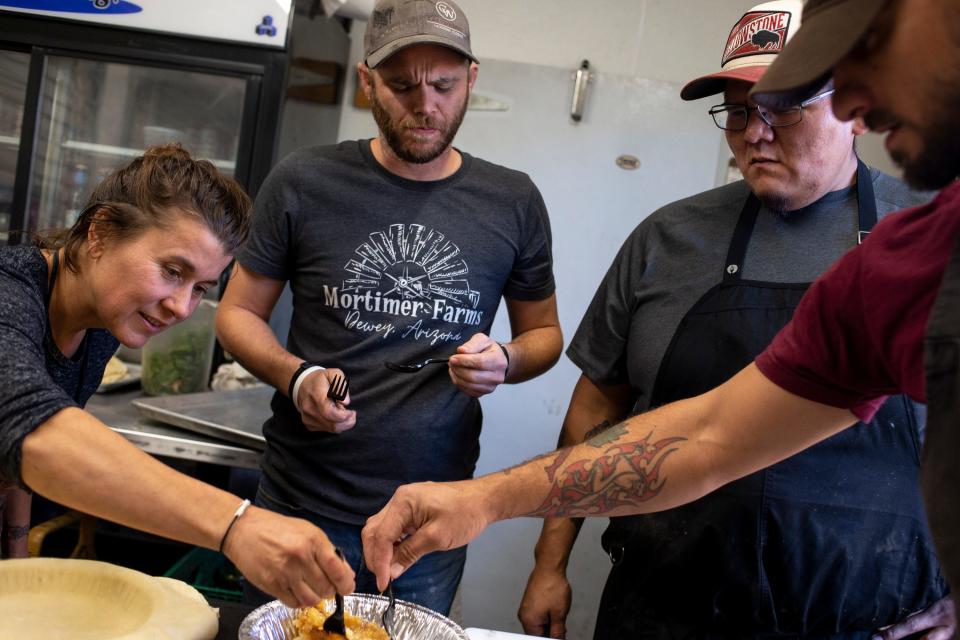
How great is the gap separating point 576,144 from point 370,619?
2.29 metres

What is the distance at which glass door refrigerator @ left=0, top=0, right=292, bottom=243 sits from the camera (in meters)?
2.96

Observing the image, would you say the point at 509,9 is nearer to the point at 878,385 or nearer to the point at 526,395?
the point at 526,395

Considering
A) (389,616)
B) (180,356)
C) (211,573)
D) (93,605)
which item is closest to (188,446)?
(211,573)

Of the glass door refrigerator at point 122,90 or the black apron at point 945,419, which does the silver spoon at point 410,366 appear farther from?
the glass door refrigerator at point 122,90

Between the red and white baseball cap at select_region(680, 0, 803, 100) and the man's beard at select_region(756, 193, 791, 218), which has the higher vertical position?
the red and white baseball cap at select_region(680, 0, 803, 100)

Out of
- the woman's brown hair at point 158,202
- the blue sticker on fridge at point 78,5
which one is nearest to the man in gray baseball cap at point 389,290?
the woman's brown hair at point 158,202

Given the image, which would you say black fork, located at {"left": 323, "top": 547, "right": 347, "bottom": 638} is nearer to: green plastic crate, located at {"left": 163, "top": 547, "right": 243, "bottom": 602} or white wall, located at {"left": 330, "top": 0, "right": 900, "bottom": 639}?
green plastic crate, located at {"left": 163, "top": 547, "right": 243, "bottom": 602}

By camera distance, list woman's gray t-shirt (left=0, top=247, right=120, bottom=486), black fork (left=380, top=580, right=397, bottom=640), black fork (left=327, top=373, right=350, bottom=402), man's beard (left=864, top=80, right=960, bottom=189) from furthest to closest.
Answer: black fork (left=327, top=373, right=350, bottom=402) → black fork (left=380, top=580, right=397, bottom=640) → woman's gray t-shirt (left=0, top=247, right=120, bottom=486) → man's beard (left=864, top=80, right=960, bottom=189)

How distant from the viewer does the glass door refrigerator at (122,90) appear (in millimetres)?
2961

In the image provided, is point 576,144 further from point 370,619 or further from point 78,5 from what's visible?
point 370,619

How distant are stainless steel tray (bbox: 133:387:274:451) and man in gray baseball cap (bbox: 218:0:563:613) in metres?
0.48

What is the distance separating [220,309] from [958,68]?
5.27 ft

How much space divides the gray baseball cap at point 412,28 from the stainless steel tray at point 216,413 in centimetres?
106

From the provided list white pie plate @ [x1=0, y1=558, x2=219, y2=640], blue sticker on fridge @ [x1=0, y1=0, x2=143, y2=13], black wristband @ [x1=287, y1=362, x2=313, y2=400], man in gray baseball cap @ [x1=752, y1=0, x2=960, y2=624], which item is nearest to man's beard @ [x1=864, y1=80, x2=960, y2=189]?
man in gray baseball cap @ [x1=752, y1=0, x2=960, y2=624]
